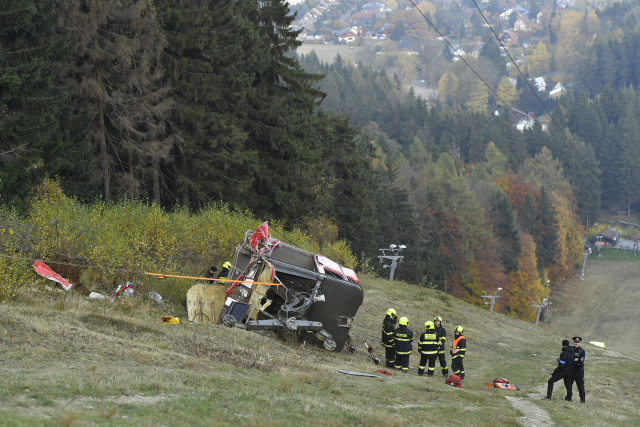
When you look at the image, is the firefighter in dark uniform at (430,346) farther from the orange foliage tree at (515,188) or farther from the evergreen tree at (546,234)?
the orange foliage tree at (515,188)

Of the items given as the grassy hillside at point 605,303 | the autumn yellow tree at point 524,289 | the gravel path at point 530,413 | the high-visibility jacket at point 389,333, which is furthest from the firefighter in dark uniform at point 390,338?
the autumn yellow tree at point 524,289

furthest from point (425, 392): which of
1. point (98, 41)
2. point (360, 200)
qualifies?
point (360, 200)

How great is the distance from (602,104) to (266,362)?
17894cm

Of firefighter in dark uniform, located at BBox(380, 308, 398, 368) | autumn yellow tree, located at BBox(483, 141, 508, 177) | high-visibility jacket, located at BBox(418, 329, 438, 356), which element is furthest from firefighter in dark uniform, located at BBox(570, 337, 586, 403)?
autumn yellow tree, located at BBox(483, 141, 508, 177)

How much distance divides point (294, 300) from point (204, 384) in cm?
683

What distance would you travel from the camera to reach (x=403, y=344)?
17750 mm

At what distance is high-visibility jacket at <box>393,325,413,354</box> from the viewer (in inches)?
695

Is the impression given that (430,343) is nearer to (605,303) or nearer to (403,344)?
(403,344)

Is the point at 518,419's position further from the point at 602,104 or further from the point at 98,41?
the point at 602,104

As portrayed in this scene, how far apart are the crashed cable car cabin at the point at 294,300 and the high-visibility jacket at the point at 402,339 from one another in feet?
4.09

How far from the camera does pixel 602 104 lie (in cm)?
17550

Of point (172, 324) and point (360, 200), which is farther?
point (360, 200)

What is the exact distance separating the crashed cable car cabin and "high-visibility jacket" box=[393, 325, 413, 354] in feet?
4.09

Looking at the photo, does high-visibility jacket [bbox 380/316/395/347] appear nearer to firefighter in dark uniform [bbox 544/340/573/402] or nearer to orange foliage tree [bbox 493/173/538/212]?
firefighter in dark uniform [bbox 544/340/573/402]
